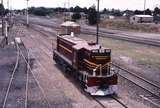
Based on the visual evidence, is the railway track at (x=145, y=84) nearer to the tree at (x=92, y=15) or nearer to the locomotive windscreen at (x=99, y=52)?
the locomotive windscreen at (x=99, y=52)

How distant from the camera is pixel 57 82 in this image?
26.9m

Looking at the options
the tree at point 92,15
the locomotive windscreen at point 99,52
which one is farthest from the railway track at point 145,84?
the tree at point 92,15

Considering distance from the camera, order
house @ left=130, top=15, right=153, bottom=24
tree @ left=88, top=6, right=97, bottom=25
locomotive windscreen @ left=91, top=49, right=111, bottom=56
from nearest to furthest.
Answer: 1. locomotive windscreen @ left=91, top=49, right=111, bottom=56
2. tree @ left=88, top=6, right=97, bottom=25
3. house @ left=130, top=15, right=153, bottom=24

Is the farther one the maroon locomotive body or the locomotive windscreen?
the locomotive windscreen

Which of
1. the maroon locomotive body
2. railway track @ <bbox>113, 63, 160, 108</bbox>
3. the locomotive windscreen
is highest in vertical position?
the locomotive windscreen

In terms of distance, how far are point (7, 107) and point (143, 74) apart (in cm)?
1406

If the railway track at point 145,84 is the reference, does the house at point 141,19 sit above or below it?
above

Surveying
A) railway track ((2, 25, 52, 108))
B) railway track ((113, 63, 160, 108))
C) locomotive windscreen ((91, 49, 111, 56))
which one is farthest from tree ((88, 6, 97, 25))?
locomotive windscreen ((91, 49, 111, 56))

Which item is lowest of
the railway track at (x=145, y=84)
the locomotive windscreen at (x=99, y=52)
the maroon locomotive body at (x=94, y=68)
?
the railway track at (x=145, y=84)

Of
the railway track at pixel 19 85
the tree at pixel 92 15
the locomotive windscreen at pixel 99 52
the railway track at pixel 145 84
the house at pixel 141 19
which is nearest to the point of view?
the railway track at pixel 19 85

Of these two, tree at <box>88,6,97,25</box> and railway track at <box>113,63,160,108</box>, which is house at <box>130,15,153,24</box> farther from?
railway track at <box>113,63,160,108</box>

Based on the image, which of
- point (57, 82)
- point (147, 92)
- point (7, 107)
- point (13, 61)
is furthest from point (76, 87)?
point (13, 61)

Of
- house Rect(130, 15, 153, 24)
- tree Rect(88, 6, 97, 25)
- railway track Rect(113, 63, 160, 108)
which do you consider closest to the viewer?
railway track Rect(113, 63, 160, 108)

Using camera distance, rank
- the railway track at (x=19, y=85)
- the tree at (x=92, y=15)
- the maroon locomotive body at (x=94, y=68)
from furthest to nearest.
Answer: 1. the tree at (x=92, y=15)
2. the maroon locomotive body at (x=94, y=68)
3. the railway track at (x=19, y=85)
